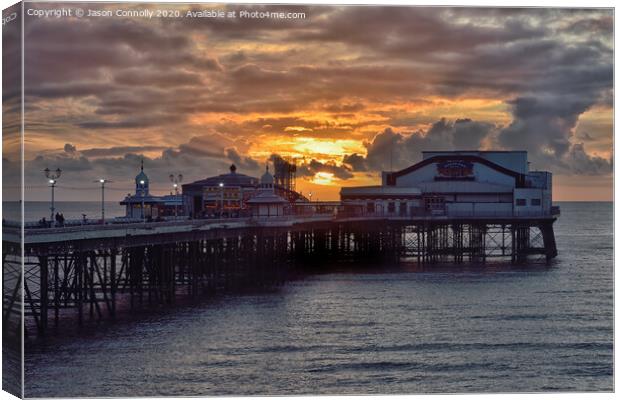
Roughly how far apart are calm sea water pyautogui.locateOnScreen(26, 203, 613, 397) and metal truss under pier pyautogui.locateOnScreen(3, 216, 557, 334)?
2.24 meters

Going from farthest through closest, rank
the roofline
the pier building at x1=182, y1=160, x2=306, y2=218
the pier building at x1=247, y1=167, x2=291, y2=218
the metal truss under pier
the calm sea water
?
the roofline, the pier building at x1=182, y1=160, x2=306, y2=218, the pier building at x1=247, y1=167, x2=291, y2=218, the metal truss under pier, the calm sea water

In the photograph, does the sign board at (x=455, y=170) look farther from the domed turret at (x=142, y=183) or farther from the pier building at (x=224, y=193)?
the domed turret at (x=142, y=183)

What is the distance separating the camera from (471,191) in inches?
3533

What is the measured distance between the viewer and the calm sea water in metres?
37.5

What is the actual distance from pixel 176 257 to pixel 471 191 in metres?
27.1

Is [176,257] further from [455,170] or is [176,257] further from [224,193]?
[455,170]

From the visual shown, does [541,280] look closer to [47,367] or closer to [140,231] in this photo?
[140,231]

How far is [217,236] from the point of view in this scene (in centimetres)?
6175

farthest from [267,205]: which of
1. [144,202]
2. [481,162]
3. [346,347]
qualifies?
[346,347]

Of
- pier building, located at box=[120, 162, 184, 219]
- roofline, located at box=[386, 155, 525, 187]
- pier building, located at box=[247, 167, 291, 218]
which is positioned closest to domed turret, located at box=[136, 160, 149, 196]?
pier building, located at box=[120, 162, 184, 219]

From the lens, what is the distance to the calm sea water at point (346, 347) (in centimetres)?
3747

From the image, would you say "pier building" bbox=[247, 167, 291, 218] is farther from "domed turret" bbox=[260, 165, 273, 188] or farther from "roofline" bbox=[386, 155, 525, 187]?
"roofline" bbox=[386, 155, 525, 187]

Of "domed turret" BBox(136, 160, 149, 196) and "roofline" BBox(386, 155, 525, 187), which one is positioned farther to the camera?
"roofline" BBox(386, 155, 525, 187)

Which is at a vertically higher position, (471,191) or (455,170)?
(455,170)
